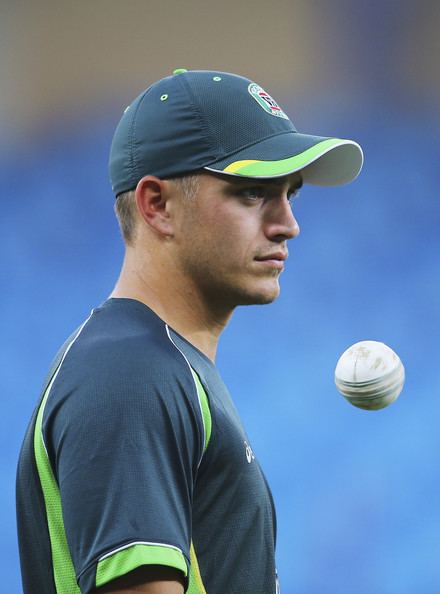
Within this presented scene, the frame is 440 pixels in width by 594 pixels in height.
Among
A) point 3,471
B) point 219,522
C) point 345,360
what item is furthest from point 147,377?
point 3,471

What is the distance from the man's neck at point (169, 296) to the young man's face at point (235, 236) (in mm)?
26

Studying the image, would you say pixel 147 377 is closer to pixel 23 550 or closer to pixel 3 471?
pixel 23 550

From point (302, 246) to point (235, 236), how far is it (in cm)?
391

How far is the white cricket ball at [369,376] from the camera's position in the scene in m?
2.26

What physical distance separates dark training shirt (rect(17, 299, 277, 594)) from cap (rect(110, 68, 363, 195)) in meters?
0.26

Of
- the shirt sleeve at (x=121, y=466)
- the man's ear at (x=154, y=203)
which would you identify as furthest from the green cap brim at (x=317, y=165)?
the shirt sleeve at (x=121, y=466)

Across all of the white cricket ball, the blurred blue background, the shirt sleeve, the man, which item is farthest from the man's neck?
the blurred blue background

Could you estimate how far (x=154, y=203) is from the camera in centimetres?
170

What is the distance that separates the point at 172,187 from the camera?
1678 millimetres

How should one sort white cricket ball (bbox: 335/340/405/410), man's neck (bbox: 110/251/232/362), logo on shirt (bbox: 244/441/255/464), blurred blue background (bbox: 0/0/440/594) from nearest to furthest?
logo on shirt (bbox: 244/441/255/464), man's neck (bbox: 110/251/232/362), white cricket ball (bbox: 335/340/405/410), blurred blue background (bbox: 0/0/440/594)

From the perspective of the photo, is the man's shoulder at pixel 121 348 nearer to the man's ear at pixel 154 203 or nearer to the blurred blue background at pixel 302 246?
the man's ear at pixel 154 203

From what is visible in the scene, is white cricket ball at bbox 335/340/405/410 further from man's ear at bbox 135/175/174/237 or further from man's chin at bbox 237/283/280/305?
man's ear at bbox 135/175/174/237

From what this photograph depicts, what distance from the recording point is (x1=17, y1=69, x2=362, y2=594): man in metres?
1.32

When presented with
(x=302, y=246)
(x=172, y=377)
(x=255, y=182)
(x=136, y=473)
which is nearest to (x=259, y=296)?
(x=255, y=182)
